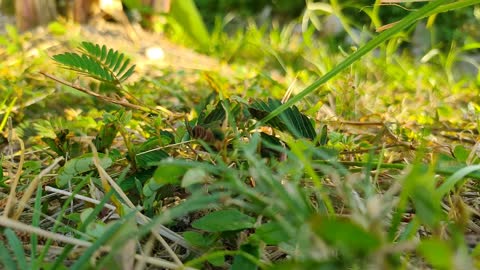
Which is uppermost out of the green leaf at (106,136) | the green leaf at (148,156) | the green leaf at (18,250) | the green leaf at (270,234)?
the green leaf at (106,136)

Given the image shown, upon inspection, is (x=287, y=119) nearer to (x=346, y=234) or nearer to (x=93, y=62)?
(x=93, y=62)

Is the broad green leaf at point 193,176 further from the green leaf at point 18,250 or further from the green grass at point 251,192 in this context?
the green leaf at point 18,250

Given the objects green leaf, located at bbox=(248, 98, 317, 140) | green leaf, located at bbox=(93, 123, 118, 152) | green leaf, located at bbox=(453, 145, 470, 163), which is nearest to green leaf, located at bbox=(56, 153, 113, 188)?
green leaf, located at bbox=(93, 123, 118, 152)

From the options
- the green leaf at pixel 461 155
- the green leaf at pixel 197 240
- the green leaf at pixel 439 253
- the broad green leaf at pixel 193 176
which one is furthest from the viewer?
the green leaf at pixel 461 155

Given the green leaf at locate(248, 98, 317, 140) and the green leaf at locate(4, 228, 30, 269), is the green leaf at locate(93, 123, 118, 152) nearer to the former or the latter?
the green leaf at locate(248, 98, 317, 140)

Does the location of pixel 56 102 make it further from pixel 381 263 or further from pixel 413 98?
pixel 381 263

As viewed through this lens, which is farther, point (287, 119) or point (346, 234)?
point (287, 119)

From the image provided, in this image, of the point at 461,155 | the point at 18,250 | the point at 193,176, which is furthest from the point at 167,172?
the point at 461,155

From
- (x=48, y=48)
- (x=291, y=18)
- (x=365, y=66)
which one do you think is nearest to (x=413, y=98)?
(x=365, y=66)

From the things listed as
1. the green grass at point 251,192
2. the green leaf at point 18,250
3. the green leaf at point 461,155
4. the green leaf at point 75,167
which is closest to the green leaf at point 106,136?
the green grass at point 251,192
